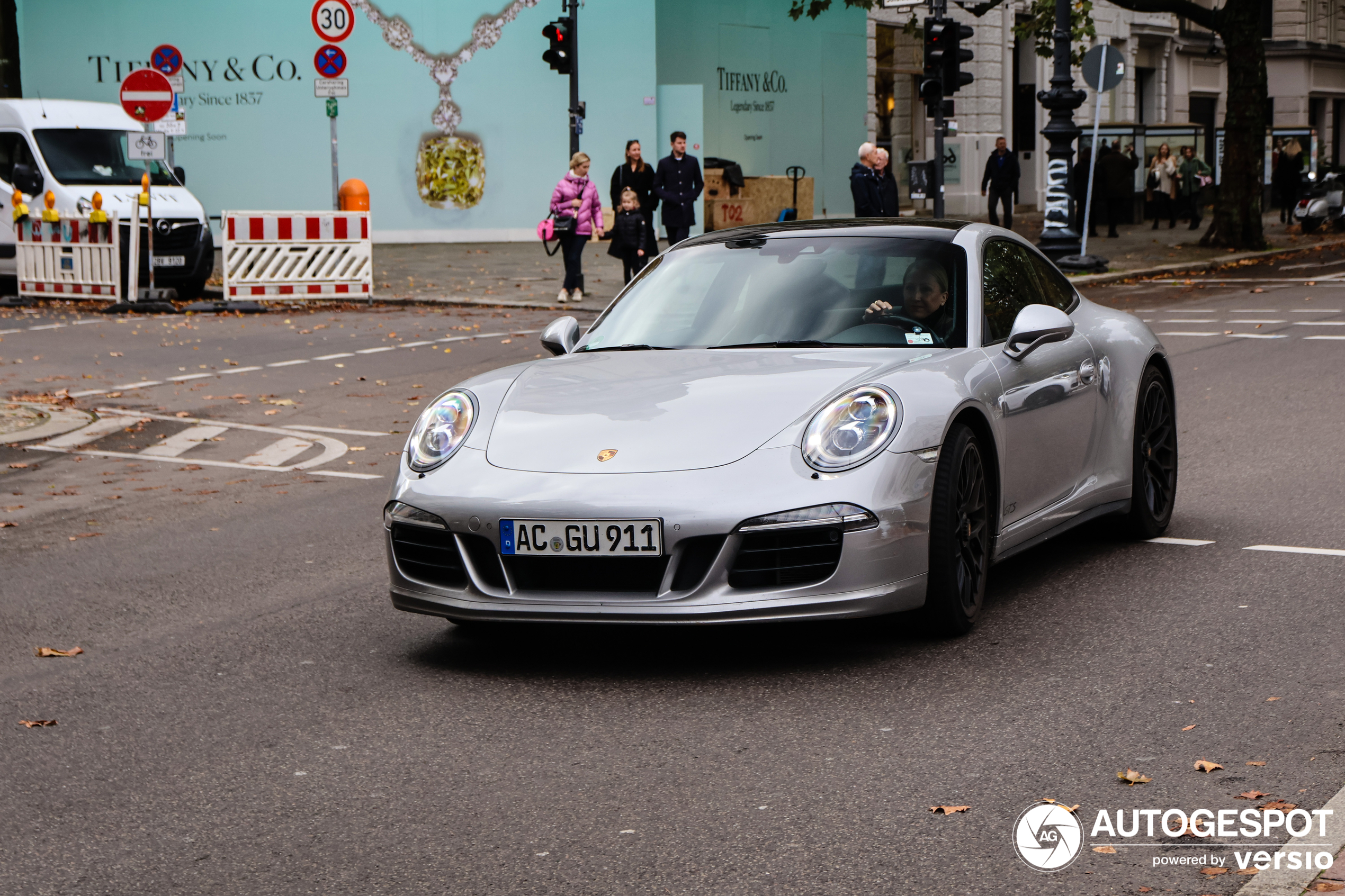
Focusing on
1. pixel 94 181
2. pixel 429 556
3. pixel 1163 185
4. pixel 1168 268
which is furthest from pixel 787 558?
pixel 1163 185

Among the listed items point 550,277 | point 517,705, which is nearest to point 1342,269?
point 550,277

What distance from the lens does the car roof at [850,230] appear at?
6395 millimetres

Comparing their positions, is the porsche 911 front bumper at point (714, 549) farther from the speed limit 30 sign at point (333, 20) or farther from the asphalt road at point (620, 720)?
the speed limit 30 sign at point (333, 20)

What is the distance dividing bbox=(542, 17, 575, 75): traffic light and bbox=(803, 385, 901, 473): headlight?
21.3 m

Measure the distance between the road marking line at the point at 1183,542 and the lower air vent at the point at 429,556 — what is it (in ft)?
10.2

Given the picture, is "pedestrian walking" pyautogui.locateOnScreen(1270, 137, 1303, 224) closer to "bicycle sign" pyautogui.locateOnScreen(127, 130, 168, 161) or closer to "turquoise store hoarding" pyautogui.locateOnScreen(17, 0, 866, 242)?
"turquoise store hoarding" pyautogui.locateOnScreen(17, 0, 866, 242)

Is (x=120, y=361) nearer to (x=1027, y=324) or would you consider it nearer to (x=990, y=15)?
(x=1027, y=324)

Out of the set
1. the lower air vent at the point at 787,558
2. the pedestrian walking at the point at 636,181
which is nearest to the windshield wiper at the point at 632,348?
the lower air vent at the point at 787,558

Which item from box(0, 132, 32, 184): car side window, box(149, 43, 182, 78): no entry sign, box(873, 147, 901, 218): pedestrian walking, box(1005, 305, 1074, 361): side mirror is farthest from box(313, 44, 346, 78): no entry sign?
box(1005, 305, 1074, 361): side mirror

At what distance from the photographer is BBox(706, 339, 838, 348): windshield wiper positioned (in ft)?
19.6

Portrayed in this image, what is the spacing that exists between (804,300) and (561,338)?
2.99 ft

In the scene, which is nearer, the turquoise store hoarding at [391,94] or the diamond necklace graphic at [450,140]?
the turquoise store hoarding at [391,94]

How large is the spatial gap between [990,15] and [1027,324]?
127 ft

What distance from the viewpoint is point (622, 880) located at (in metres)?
3.57
